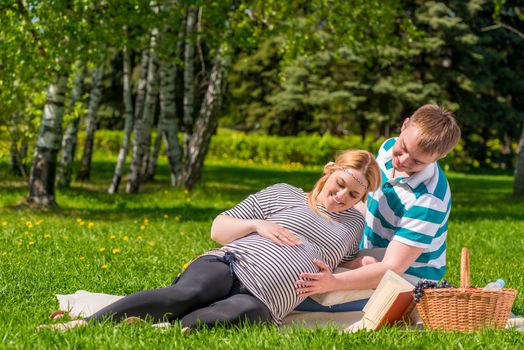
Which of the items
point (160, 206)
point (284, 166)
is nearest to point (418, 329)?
point (160, 206)

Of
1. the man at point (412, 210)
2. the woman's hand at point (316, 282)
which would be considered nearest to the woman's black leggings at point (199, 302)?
the woman's hand at point (316, 282)

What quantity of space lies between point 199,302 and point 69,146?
42.9 ft

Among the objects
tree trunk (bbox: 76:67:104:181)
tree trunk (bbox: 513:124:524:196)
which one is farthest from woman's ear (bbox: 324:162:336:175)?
tree trunk (bbox: 513:124:524:196)

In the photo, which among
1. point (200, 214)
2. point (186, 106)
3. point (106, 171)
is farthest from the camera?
point (106, 171)

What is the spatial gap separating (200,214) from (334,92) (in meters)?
21.2

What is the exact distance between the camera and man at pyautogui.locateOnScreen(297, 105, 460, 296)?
4996 mm

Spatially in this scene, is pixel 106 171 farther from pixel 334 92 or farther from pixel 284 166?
pixel 334 92

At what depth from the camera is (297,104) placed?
35.2m

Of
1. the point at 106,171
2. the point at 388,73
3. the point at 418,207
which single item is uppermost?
the point at 388,73

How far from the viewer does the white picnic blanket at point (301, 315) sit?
507 cm

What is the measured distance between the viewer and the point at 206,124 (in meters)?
16.6

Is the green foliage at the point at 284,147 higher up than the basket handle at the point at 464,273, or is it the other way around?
the basket handle at the point at 464,273

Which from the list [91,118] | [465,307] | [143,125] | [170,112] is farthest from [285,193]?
[91,118]

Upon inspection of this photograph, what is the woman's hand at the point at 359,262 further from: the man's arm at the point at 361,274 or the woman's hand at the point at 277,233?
the woman's hand at the point at 277,233
